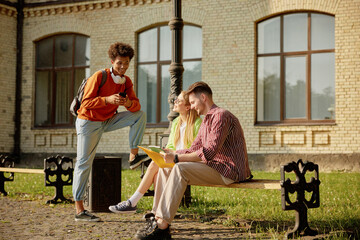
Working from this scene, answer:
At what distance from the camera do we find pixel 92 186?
6.48m

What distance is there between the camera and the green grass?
5.12 m

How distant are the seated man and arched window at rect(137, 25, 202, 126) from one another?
10130mm

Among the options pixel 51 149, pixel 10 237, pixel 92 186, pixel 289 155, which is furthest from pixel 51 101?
pixel 10 237

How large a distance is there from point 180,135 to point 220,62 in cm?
843

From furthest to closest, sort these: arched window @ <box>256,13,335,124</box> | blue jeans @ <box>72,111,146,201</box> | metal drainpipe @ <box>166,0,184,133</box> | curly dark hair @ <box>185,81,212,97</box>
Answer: arched window @ <box>256,13,335,124</box> < metal drainpipe @ <box>166,0,184,133</box> < blue jeans @ <box>72,111,146,201</box> < curly dark hair @ <box>185,81,212,97</box>

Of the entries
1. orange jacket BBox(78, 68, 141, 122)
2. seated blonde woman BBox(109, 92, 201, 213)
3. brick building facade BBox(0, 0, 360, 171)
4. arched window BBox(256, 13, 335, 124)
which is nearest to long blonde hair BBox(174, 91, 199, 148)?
seated blonde woman BBox(109, 92, 201, 213)

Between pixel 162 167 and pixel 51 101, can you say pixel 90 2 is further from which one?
pixel 162 167

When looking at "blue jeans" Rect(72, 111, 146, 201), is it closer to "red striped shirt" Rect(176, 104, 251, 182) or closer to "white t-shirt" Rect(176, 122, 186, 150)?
"white t-shirt" Rect(176, 122, 186, 150)

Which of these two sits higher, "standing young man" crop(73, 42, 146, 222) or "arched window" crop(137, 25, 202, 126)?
"arched window" crop(137, 25, 202, 126)

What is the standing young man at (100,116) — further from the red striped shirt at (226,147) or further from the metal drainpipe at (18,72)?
the metal drainpipe at (18,72)

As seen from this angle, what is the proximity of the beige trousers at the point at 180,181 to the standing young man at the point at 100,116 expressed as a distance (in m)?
1.18

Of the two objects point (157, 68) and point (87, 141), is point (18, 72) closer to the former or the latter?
point (157, 68)

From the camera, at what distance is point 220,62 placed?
46.1 ft

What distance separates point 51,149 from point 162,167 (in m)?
11.8
